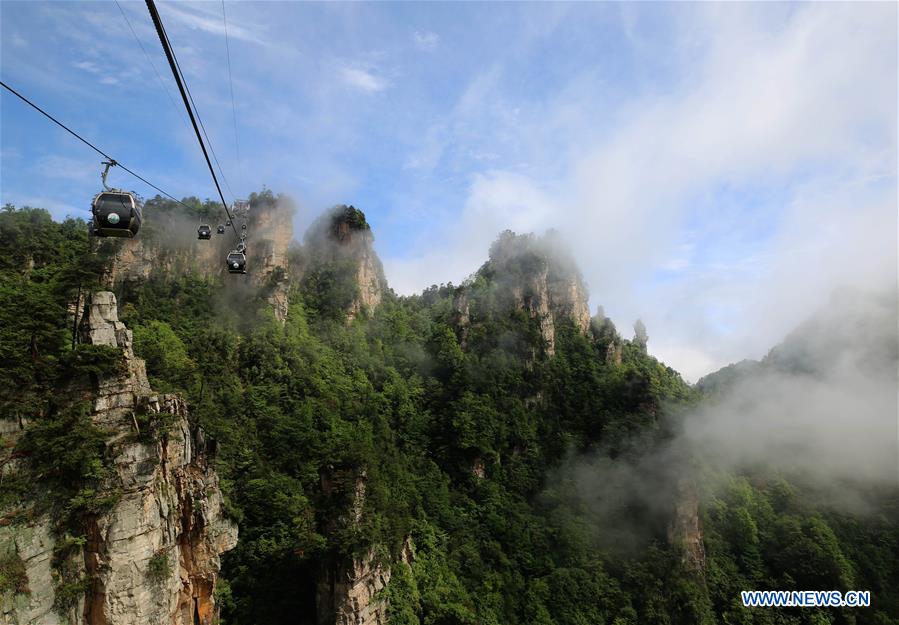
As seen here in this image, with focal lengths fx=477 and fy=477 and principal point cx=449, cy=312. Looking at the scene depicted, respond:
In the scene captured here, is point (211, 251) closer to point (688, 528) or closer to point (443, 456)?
point (443, 456)

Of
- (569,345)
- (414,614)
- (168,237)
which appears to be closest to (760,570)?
(569,345)

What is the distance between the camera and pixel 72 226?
4975 cm

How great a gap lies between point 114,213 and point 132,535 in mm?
11386

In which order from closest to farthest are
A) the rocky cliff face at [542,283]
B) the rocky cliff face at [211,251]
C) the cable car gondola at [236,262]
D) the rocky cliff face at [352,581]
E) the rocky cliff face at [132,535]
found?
the rocky cliff face at [132,535] → the cable car gondola at [236,262] → the rocky cliff face at [352,581] → the rocky cliff face at [211,251] → the rocky cliff face at [542,283]

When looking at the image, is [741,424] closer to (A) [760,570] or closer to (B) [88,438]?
(A) [760,570]

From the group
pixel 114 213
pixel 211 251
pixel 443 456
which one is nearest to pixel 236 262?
pixel 114 213

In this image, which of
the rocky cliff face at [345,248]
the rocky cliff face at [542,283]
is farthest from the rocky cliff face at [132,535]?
the rocky cliff face at [542,283]

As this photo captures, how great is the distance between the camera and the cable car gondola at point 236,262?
55.2 ft

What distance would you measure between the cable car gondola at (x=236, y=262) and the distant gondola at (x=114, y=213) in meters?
6.59

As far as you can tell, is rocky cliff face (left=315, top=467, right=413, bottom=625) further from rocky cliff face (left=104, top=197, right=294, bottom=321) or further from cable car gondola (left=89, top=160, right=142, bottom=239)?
rocky cliff face (left=104, top=197, right=294, bottom=321)

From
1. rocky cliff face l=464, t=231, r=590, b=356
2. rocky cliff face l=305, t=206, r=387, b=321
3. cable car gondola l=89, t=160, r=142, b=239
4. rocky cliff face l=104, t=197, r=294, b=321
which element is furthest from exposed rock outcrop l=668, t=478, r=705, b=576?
cable car gondola l=89, t=160, r=142, b=239

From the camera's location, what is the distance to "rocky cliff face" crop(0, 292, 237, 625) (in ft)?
46.6

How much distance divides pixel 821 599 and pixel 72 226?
3247 inches

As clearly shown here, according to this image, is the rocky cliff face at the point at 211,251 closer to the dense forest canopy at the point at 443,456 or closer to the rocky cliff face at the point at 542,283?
the dense forest canopy at the point at 443,456
